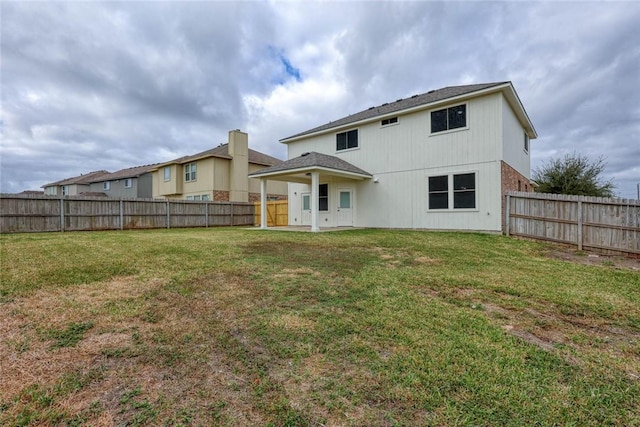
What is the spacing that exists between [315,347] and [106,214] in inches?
657

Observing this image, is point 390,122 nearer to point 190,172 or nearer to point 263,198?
point 263,198

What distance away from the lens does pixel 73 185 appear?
3841 cm

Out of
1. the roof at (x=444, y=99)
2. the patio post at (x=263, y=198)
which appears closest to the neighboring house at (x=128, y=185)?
the patio post at (x=263, y=198)

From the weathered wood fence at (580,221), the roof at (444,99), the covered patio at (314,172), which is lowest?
the weathered wood fence at (580,221)

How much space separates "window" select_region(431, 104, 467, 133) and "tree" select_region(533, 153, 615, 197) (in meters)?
10.9

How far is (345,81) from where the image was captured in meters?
18.1

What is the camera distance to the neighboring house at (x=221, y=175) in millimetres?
23328

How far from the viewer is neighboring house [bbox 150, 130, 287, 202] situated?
76.5 feet

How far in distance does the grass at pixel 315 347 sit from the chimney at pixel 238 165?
18809mm

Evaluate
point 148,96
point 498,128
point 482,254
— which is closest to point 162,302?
point 482,254

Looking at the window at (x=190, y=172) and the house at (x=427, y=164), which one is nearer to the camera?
the house at (x=427, y=164)

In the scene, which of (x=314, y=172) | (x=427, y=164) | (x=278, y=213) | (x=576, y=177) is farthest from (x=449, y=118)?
(x=278, y=213)

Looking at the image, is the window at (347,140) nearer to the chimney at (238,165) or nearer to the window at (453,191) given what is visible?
the window at (453,191)

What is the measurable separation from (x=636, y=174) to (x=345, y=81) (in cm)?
3491
